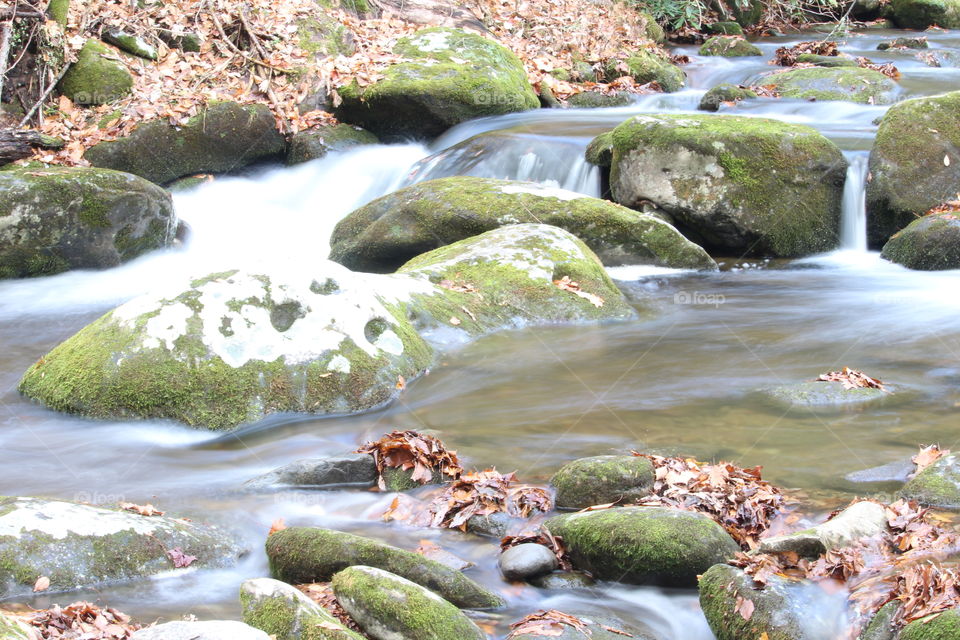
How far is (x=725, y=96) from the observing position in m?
15.6

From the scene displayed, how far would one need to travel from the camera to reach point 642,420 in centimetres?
618

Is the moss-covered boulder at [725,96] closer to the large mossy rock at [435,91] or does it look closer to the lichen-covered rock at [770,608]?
the large mossy rock at [435,91]

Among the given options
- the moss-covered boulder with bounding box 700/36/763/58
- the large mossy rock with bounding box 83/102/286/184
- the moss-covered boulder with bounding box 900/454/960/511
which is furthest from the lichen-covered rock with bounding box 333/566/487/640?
the moss-covered boulder with bounding box 700/36/763/58

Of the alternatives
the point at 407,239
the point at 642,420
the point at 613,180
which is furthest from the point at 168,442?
the point at 613,180

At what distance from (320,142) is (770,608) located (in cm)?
1143

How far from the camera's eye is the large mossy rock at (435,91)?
14.2m

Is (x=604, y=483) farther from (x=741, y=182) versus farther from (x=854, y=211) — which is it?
(x=854, y=211)

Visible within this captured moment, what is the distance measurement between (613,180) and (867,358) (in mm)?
4824

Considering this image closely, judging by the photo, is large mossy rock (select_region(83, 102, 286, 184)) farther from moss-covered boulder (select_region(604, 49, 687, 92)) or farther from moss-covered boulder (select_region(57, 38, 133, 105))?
moss-covered boulder (select_region(604, 49, 687, 92))

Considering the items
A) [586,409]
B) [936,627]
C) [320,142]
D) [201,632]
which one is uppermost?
[320,142]

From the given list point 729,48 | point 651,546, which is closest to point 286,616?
point 651,546

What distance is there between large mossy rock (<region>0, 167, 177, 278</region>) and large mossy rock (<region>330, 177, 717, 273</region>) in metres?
2.54

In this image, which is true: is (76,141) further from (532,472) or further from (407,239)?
(532,472)

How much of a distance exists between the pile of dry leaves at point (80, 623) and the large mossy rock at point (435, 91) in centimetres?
1139
